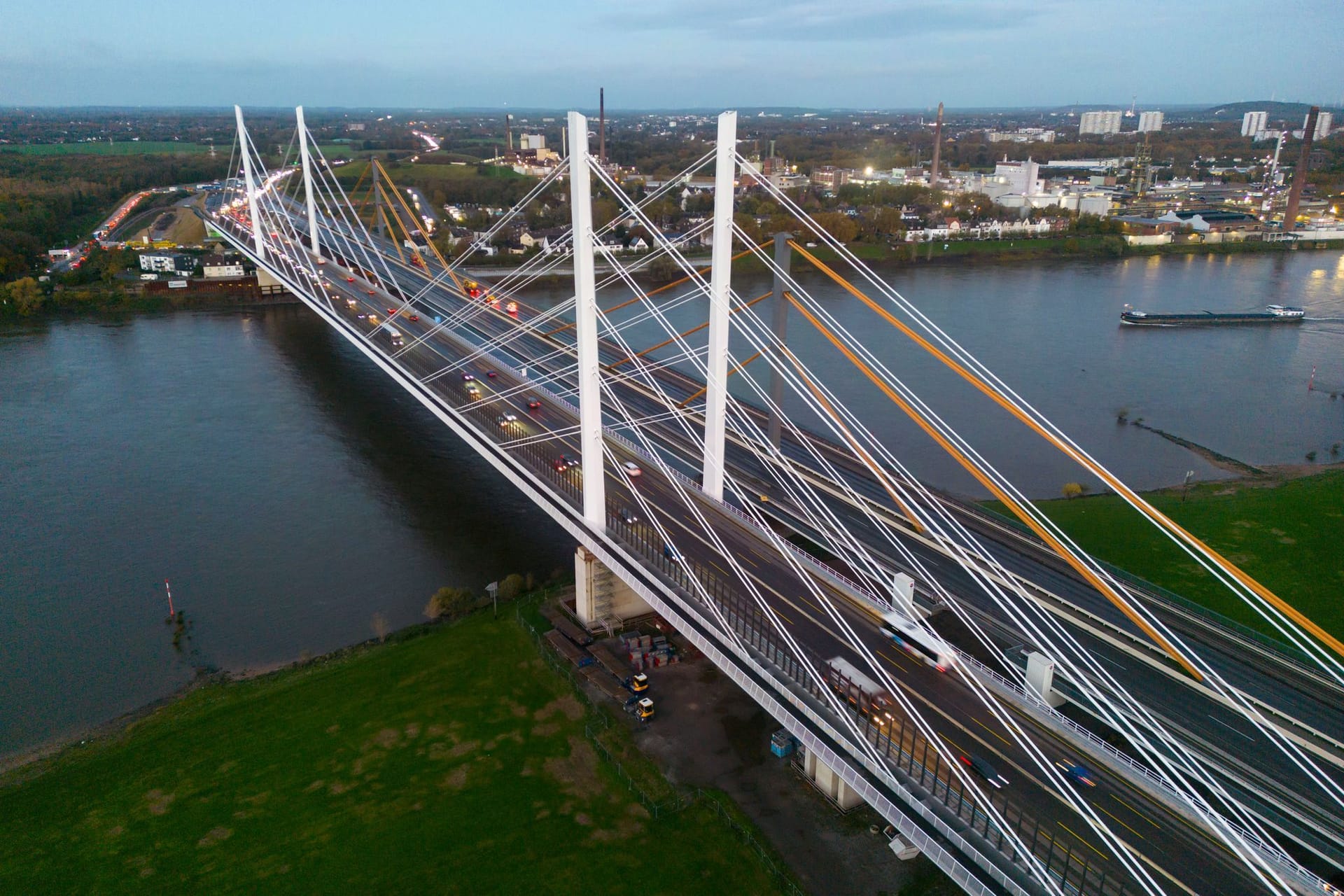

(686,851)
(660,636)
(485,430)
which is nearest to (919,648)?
(686,851)

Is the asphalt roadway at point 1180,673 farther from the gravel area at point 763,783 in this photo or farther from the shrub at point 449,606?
the shrub at point 449,606

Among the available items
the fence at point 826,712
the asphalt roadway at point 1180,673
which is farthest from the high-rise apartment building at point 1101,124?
the fence at point 826,712

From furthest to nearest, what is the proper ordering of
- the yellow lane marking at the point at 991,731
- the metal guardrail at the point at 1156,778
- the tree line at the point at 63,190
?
the tree line at the point at 63,190 → the yellow lane marking at the point at 991,731 → the metal guardrail at the point at 1156,778

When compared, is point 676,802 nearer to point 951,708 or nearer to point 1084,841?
point 951,708

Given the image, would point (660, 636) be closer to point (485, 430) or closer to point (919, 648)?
point (919, 648)

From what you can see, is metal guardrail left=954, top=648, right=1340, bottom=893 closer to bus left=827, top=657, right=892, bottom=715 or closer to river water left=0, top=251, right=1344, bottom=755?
bus left=827, top=657, right=892, bottom=715

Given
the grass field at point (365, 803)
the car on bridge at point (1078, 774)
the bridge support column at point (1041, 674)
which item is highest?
the bridge support column at point (1041, 674)

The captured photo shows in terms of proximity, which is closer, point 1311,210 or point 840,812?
point 840,812
